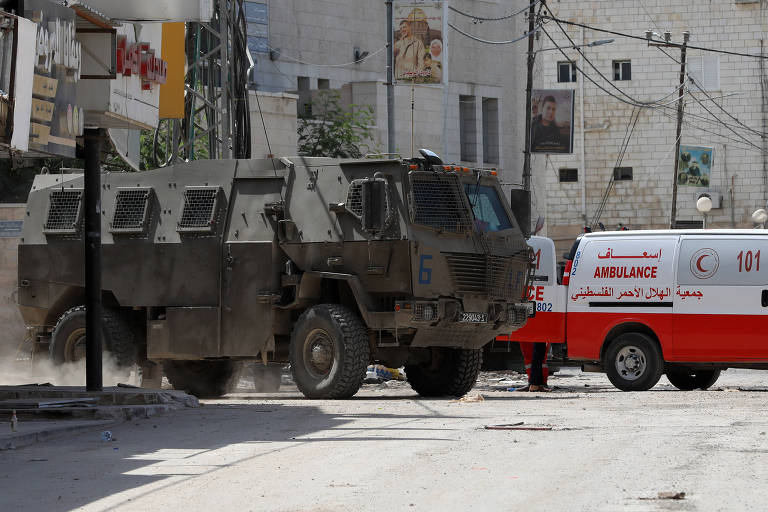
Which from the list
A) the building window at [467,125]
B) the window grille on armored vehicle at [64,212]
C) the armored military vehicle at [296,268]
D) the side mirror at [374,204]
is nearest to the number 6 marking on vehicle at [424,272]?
the armored military vehicle at [296,268]

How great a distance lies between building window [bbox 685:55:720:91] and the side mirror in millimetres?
46713

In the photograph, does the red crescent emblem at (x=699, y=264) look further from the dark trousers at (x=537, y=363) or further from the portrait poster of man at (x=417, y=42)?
the portrait poster of man at (x=417, y=42)

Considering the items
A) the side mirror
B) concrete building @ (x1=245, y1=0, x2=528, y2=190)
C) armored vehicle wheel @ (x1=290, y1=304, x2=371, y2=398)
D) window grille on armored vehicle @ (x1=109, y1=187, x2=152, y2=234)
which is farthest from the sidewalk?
concrete building @ (x1=245, y1=0, x2=528, y2=190)

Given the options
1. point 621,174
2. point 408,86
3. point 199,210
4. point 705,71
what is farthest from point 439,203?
point 705,71

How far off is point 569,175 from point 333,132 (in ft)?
96.2

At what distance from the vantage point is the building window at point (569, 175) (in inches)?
2495

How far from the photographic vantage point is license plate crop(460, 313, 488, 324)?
17.3 meters

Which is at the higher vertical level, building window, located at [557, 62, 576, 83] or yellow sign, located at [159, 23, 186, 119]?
building window, located at [557, 62, 576, 83]

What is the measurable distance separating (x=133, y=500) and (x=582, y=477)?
2.77 meters

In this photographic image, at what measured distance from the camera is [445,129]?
4175 cm

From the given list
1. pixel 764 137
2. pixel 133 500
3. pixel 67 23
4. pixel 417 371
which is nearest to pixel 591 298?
pixel 417 371

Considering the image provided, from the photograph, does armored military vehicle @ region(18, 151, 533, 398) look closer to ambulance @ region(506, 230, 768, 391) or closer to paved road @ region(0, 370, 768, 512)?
paved road @ region(0, 370, 768, 512)

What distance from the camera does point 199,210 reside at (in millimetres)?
18125

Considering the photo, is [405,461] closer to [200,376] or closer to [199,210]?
[199,210]
